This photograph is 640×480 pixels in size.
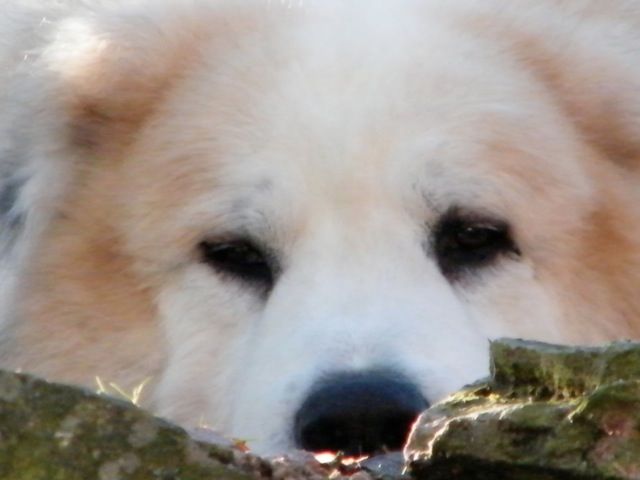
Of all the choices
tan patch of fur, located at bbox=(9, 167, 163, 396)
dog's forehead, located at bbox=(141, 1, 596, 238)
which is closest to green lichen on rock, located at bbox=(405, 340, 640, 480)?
dog's forehead, located at bbox=(141, 1, 596, 238)

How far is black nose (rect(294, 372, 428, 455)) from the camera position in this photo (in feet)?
8.42

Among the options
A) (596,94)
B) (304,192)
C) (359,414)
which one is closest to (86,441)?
(359,414)

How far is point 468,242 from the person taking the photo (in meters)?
3.28

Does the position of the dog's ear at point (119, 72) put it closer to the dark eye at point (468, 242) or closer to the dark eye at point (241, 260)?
the dark eye at point (241, 260)

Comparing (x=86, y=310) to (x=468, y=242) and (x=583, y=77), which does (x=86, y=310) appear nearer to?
(x=468, y=242)

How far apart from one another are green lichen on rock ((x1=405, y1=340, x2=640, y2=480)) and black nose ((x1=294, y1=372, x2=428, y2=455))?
0.88 m

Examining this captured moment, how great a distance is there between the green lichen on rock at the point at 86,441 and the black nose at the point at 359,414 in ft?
3.47

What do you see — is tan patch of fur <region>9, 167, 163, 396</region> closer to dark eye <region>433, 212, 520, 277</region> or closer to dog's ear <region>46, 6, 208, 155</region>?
dog's ear <region>46, 6, 208, 155</region>

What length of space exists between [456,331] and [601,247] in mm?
619

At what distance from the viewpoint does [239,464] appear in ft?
5.09

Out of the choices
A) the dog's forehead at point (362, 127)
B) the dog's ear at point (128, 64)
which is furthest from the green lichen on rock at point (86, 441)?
the dog's ear at point (128, 64)

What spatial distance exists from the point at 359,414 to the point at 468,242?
0.80 metres

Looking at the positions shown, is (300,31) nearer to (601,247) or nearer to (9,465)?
(601,247)

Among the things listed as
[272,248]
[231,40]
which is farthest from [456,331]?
[231,40]
